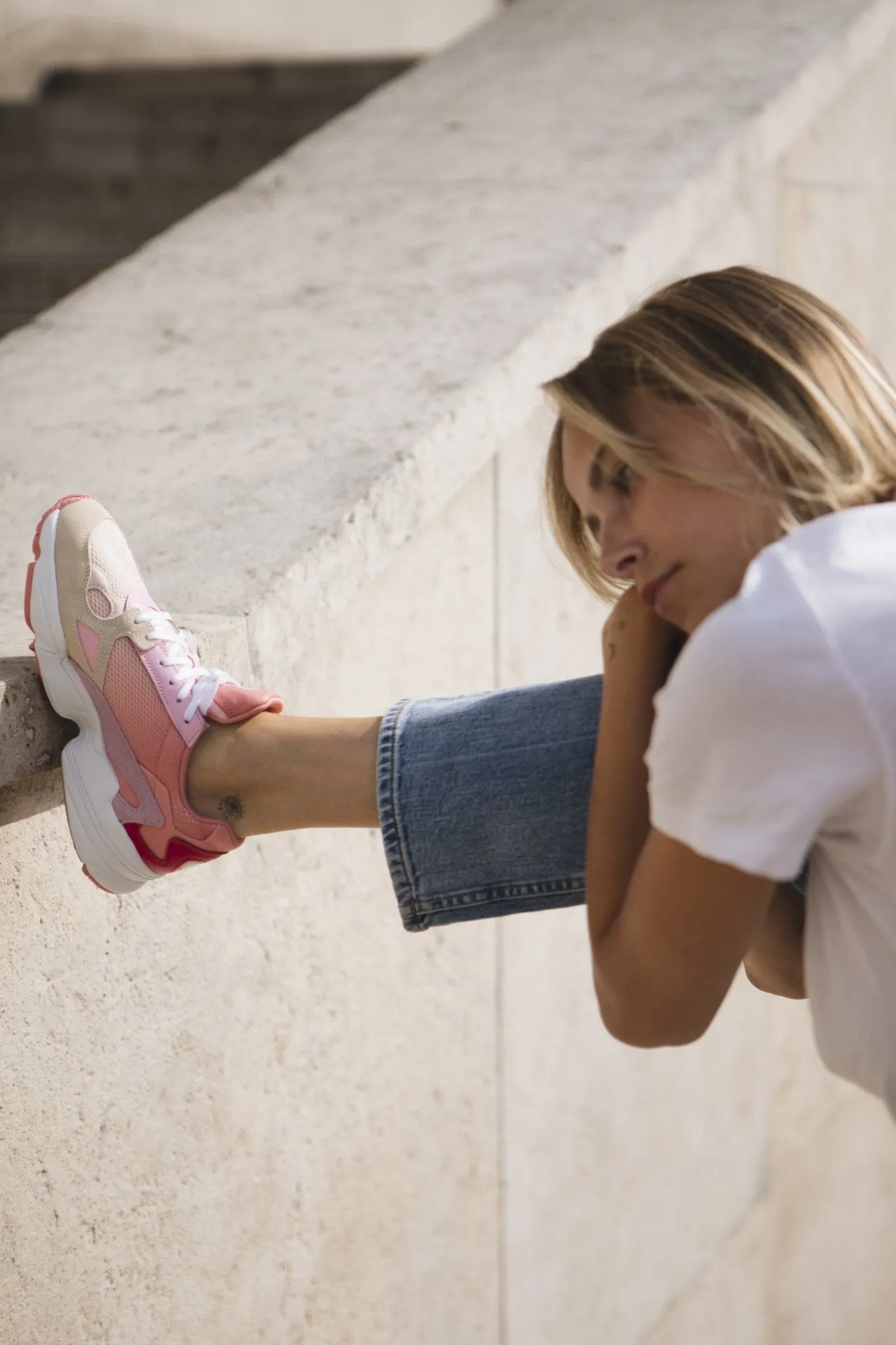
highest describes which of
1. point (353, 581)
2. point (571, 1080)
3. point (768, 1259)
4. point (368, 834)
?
point (353, 581)

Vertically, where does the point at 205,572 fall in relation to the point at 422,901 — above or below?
above

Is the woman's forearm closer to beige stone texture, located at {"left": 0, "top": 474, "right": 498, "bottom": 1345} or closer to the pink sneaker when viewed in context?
the pink sneaker

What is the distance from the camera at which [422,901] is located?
5.22 feet

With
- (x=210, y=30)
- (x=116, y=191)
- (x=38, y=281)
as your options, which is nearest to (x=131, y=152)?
(x=116, y=191)

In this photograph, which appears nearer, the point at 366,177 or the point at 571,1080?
the point at 571,1080

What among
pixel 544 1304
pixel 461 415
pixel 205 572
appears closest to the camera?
pixel 205 572

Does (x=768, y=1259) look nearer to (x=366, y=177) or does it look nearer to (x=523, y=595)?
(x=523, y=595)

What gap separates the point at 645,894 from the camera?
126 centimetres

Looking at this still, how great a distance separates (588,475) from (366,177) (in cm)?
146

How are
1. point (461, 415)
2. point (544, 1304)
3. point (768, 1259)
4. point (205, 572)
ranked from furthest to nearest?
point (768, 1259) < point (544, 1304) < point (461, 415) < point (205, 572)

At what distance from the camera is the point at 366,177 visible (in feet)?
8.93

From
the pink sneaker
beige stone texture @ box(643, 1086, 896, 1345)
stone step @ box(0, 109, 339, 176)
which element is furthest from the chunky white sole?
stone step @ box(0, 109, 339, 176)

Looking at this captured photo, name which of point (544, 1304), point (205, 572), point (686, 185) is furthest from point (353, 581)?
point (544, 1304)

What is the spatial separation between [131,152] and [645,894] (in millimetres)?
4059
